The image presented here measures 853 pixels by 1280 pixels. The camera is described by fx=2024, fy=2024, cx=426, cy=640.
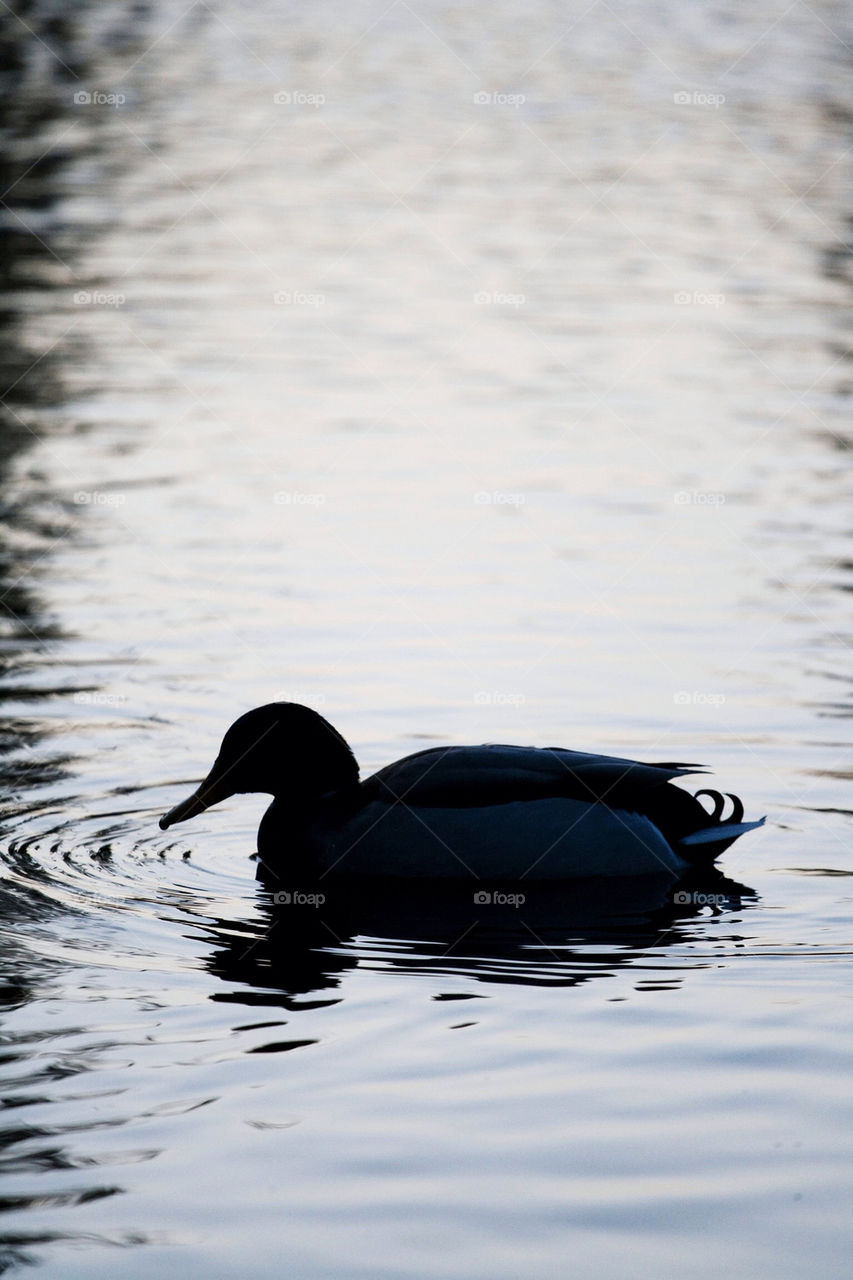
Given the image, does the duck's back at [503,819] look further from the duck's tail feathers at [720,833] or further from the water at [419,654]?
the water at [419,654]

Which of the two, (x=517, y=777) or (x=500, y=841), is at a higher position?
(x=517, y=777)

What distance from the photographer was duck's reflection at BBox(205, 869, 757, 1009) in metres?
7.15

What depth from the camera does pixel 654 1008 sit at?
21.9ft

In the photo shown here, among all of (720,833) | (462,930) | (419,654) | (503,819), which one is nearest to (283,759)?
(503,819)

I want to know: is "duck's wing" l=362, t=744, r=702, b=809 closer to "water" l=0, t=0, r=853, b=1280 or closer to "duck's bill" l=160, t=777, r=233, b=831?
"water" l=0, t=0, r=853, b=1280

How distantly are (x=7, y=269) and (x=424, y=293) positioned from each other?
416 centimetres

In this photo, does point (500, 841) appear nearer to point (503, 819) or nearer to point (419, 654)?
point (503, 819)

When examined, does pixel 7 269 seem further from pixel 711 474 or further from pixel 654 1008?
pixel 654 1008

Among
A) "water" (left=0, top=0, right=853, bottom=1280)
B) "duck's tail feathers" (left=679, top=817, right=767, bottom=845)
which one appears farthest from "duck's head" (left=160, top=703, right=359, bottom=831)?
"duck's tail feathers" (left=679, top=817, right=767, bottom=845)

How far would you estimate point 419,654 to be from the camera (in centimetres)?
1127

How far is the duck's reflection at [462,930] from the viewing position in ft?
23.5

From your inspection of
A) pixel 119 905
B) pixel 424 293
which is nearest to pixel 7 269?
pixel 424 293

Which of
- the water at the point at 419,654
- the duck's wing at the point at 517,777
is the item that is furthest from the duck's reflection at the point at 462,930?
the duck's wing at the point at 517,777

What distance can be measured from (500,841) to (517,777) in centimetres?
30
